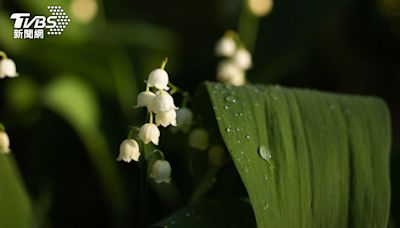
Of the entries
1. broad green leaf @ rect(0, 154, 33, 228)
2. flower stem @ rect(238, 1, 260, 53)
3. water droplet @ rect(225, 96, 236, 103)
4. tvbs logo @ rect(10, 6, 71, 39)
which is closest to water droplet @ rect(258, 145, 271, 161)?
water droplet @ rect(225, 96, 236, 103)

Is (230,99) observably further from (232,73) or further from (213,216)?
(232,73)

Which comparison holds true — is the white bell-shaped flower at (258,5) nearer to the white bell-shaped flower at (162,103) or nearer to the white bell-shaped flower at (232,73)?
the white bell-shaped flower at (232,73)

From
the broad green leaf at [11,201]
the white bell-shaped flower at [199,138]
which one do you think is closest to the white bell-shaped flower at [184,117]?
the white bell-shaped flower at [199,138]

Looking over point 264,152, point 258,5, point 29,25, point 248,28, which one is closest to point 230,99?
point 264,152

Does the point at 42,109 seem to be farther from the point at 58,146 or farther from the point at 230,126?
the point at 230,126

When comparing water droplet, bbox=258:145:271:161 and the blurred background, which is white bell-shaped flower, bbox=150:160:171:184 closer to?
water droplet, bbox=258:145:271:161

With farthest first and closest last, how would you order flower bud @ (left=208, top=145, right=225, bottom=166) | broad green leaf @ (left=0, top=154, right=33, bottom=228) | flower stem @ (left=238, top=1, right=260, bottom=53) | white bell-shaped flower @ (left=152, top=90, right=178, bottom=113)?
flower stem @ (left=238, top=1, right=260, bottom=53) < flower bud @ (left=208, top=145, right=225, bottom=166) < broad green leaf @ (left=0, top=154, right=33, bottom=228) < white bell-shaped flower @ (left=152, top=90, right=178, bottom=113)
